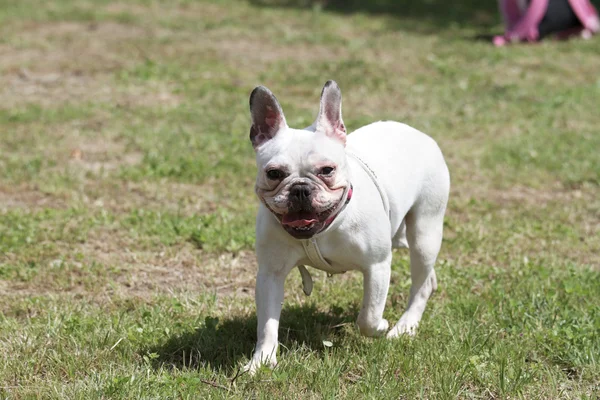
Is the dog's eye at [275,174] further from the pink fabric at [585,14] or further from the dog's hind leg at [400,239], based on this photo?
the pink fabric at [585,14]

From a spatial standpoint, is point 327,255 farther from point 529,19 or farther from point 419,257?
point 529,19

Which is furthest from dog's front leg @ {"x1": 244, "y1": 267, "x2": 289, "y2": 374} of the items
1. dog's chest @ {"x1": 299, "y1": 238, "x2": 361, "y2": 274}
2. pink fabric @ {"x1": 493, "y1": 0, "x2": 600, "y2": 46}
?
pink fabric @ {"x1": 493, "y1": 0, "x2": 600, "y2": 46}

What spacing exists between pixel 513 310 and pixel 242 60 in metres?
8.34

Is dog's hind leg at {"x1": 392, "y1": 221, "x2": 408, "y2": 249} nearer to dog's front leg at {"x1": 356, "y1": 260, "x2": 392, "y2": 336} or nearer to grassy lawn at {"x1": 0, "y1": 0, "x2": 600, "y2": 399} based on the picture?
grassy lawn at {"x1": 0, "y1": 0, "x2": 600, "y2": 399}

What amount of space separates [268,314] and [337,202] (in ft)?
2.31

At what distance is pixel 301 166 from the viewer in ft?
12.5

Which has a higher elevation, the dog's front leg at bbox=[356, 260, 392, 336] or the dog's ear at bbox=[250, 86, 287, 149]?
the dog's ear at bbox=[250, 86, 287, 149]

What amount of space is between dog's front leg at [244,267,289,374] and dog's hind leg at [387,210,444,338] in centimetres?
80

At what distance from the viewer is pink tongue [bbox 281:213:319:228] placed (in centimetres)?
379

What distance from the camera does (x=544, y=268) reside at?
19.2ft

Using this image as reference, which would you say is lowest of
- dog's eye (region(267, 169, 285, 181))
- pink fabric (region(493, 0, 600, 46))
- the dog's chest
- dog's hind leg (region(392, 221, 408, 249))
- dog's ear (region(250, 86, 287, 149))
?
pink fabric (region(493, 0, 600, 46))

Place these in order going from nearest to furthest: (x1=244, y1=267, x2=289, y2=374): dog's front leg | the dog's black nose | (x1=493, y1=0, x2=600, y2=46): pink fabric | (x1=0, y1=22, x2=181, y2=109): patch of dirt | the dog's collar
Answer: the dog's black nose, the dog's collar, (x1=244, y1=267, x2=289, y2=374): dog's front leg, (x1=0, y1=22, x2=181, y2=109): patch of dirt, (x1=493, y1=0, x2=600, y2=46): pink fabric

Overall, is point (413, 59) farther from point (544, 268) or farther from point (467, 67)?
point (544, 268)

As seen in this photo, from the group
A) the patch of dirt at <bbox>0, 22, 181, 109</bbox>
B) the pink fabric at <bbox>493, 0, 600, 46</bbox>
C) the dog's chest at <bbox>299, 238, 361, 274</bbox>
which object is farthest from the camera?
the pink fabric at <bbox>493, 0, 600, 46</bbox>
